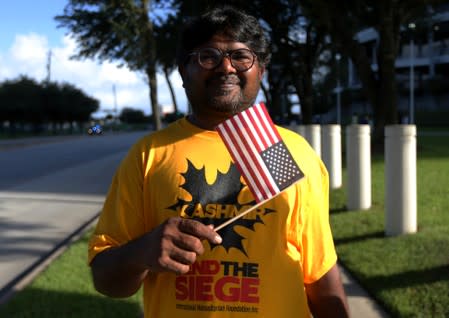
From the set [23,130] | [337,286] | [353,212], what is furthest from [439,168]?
[23,130]

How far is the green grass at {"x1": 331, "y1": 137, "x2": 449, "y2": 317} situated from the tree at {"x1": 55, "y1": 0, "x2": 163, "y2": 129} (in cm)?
700

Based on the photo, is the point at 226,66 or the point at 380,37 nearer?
the point at 226,66

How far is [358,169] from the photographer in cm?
786

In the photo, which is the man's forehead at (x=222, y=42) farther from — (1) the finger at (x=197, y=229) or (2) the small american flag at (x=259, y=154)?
(1) the finger at (x=197, y=229)

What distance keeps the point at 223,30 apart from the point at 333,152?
8284 millimetres

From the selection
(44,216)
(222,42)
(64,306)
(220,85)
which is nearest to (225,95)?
(220,85)

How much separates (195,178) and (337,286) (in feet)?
2.17

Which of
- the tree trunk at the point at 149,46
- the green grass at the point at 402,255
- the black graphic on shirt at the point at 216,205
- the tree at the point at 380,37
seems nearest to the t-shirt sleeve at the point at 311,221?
the black graphic on shirt at the point at 216,205

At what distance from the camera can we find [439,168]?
11.1 metres

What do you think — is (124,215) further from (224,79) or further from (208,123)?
(224,79)

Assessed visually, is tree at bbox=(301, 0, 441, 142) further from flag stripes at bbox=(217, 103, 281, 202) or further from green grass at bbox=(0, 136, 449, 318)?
flag stripes at bbox=(217, 103, 281, 202)

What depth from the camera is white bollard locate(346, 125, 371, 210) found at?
7738mm

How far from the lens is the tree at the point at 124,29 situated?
12891mm

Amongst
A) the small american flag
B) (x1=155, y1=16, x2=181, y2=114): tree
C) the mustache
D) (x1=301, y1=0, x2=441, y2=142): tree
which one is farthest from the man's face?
(x1=155, y1=16, x2=181, y2=114): tree
